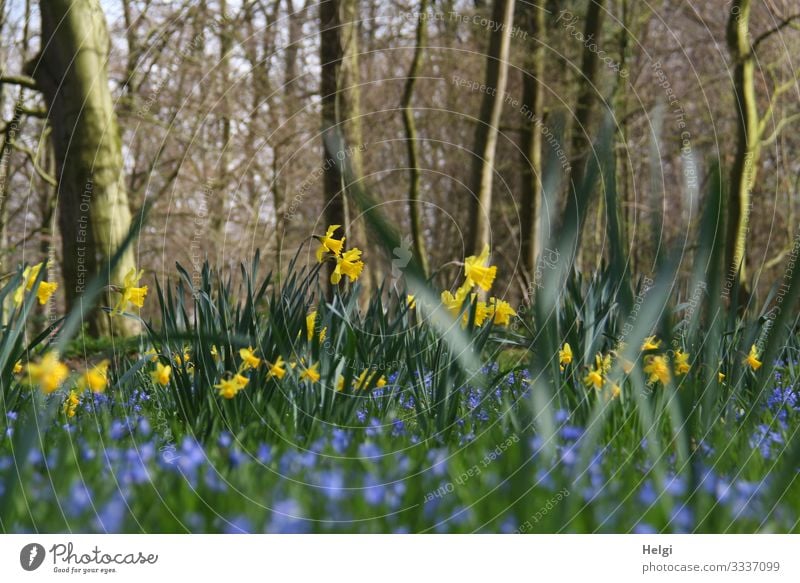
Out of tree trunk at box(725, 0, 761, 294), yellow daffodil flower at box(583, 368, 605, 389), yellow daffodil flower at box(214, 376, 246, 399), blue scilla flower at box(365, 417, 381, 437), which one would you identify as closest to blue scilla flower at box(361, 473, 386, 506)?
blue scilla flower at box(365, 417, 381, 437)

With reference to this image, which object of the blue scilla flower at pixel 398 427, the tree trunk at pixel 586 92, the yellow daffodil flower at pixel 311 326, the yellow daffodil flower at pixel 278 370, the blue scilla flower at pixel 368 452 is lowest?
the blue scilla flower at pixel 398 427

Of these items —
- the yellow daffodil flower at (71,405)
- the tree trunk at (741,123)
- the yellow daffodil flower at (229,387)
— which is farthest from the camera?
the tree trunk at (741,123)

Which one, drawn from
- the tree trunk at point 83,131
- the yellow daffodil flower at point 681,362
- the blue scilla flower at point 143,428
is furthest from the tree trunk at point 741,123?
the tree trunk at point 83,131

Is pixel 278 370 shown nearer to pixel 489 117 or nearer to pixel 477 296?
pixel 477 296

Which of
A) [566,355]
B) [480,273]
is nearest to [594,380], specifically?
[566,355]

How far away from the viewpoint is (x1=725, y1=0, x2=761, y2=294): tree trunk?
276cm

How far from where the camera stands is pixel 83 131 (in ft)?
13.1

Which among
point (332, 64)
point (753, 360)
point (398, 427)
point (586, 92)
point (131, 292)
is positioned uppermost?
point (586, 92)

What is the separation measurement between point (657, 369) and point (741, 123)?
1.54m

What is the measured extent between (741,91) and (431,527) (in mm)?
2366

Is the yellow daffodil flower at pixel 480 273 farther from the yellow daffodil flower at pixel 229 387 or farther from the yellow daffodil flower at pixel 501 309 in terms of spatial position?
the yellow daffodil flower at pixel 229 387

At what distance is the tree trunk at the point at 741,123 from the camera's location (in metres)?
2.76

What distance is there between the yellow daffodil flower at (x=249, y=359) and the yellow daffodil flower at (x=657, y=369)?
1042 millimetres

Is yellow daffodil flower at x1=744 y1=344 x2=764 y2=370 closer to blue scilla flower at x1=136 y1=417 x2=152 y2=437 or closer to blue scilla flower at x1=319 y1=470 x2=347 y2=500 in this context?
blue scilla flower at x1=319 y1=470 x2=347 y2=500
